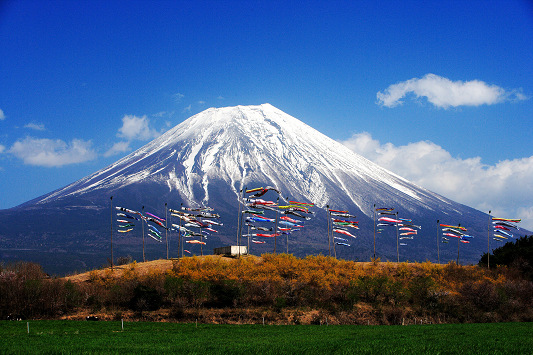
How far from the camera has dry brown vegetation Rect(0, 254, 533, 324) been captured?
40969 mm

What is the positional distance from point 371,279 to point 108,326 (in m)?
25.4

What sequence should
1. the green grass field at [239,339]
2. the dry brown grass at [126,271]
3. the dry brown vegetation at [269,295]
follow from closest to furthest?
the green grass field at [239,339] < the dry brown vegetation at [269,295] < the dry brown grass at [126,271]

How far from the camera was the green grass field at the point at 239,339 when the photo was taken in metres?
19.6

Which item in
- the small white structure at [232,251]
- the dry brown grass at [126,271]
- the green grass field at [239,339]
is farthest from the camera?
the small white structure at [232,251]

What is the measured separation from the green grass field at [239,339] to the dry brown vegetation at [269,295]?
5.91 m

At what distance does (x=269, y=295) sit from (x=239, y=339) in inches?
718

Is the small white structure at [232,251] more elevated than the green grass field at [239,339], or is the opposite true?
the small white structure at [232,251]

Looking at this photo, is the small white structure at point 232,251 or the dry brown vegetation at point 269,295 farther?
the small white structure at point 232,251

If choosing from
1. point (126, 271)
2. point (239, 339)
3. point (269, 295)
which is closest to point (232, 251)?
point (126, 271)

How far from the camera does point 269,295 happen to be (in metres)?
44.7

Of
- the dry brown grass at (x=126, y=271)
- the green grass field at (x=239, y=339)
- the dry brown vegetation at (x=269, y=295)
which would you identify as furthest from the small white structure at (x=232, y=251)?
the green grass field at (x=239, y=339)

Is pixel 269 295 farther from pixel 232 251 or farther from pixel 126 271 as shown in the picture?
pixel 232 251

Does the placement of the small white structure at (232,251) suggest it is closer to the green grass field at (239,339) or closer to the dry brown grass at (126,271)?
the dry brown grass at (126,271)

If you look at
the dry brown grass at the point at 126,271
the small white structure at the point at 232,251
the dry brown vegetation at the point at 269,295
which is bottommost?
the dry brown vegetation at the point at 269,295
